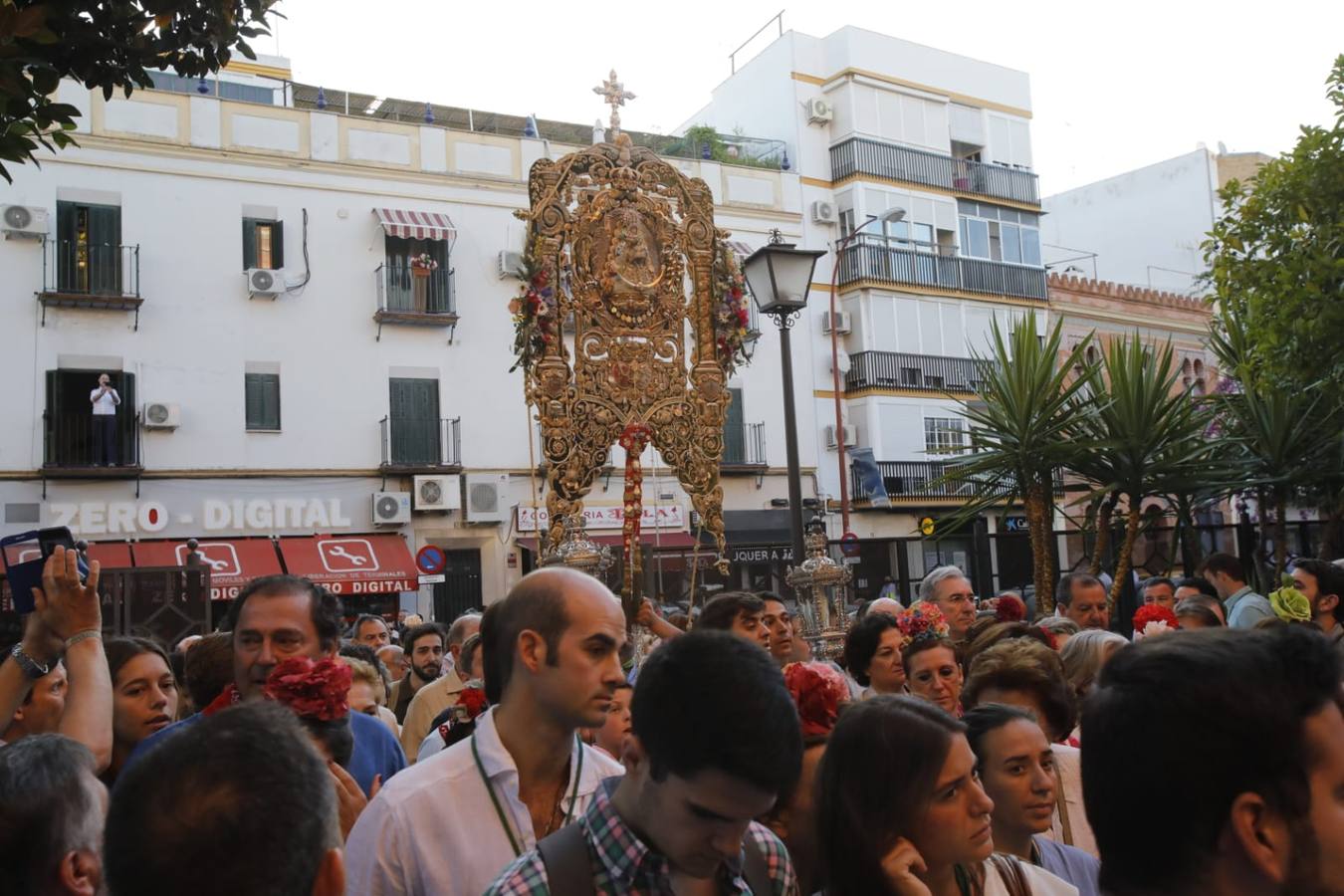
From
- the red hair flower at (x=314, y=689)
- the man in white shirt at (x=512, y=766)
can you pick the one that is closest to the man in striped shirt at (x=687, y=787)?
the man in white shirt at (x=512, y=766)

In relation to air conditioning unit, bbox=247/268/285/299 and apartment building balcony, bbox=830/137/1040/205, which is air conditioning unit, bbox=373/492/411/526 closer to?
air conditioning unit, bbox=247/268/285/299

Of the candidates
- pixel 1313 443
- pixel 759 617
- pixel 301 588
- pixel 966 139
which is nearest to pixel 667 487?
pixel 966 139

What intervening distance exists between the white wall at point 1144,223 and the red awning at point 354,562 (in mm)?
22068

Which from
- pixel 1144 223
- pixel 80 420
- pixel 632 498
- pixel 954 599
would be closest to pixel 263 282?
pixel 80 420

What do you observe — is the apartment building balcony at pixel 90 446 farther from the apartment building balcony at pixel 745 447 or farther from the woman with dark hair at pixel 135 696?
the woman with dark hair at pixel 135 696

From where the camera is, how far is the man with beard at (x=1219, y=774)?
71.3 inches

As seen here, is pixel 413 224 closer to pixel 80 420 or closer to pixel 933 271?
pixel 80 420

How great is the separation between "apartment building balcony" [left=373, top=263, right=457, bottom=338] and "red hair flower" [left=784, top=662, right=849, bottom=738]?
20.9 metres

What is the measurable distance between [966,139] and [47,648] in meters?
30.1

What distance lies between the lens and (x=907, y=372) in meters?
29.0

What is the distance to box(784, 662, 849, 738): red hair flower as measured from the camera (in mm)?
3713

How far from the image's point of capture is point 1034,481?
1130cm

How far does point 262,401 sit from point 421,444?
291cm

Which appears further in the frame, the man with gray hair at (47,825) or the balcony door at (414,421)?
the balcony door at (414,421)
